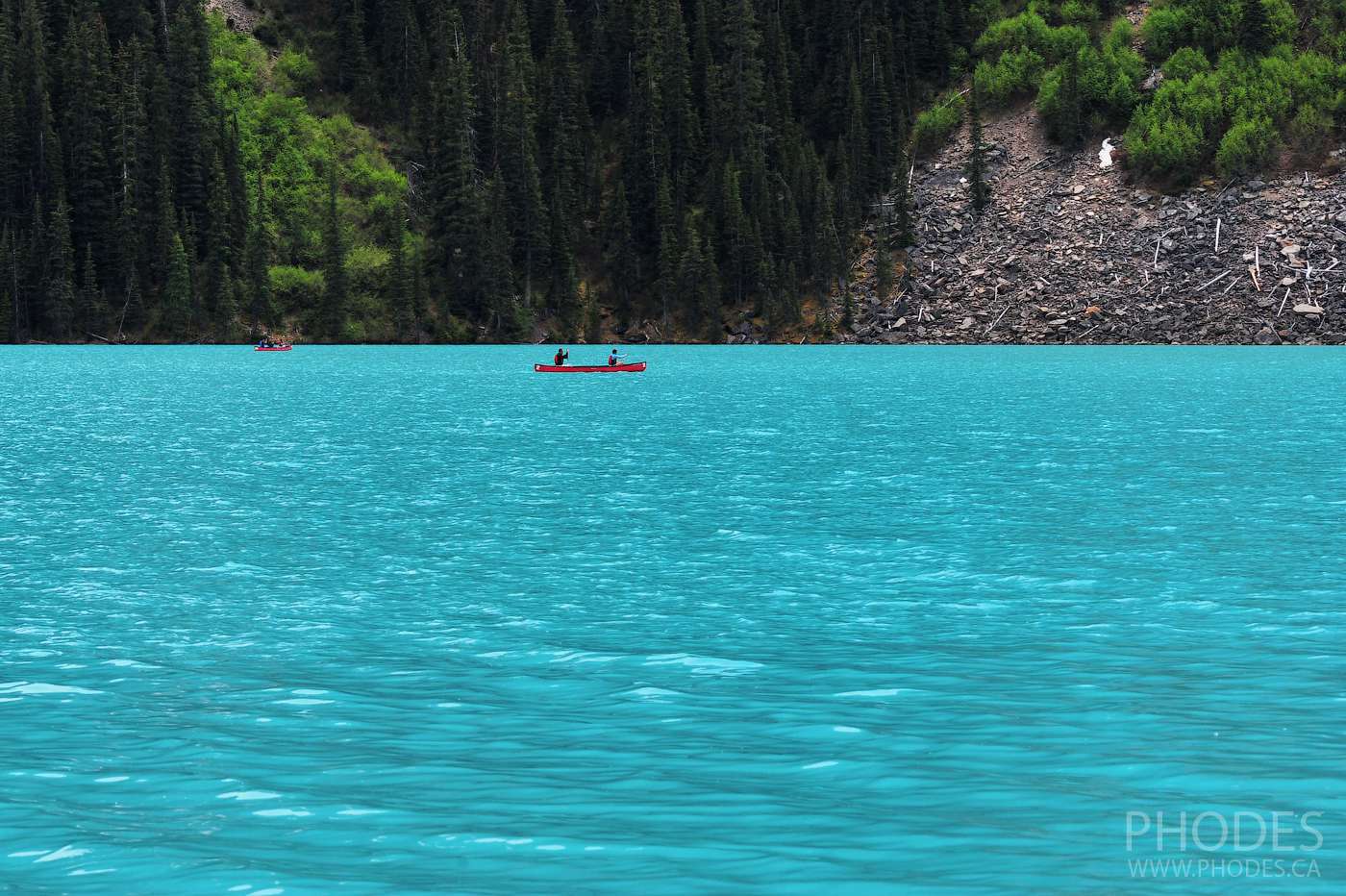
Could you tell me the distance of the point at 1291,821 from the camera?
1018cm

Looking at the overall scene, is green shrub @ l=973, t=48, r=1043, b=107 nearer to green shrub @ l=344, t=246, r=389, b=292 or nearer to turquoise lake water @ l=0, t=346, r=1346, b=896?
green shrub @ l=344, t=246, r=389, b=292

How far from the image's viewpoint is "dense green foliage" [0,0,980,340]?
463ft

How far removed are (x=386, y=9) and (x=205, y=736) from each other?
6506 inches

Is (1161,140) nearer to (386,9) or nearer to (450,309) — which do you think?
(450,309)

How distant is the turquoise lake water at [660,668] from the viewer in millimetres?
9875

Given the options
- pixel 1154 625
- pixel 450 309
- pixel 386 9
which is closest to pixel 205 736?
pixel 1154 625

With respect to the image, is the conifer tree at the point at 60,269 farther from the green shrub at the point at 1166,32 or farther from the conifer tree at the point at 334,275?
the green shrub at the point at 1166,32

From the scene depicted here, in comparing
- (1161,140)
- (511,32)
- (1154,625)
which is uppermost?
(511,32)

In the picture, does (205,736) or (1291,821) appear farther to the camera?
(205,736)

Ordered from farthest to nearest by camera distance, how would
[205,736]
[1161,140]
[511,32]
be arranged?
[511,32], [1161,140], [205,736]
